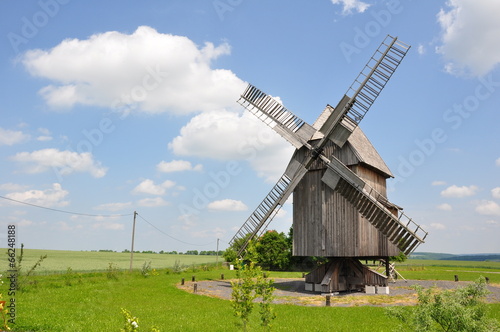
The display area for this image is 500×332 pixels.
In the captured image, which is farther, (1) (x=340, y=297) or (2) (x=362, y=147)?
(2) (x=362, y=147)

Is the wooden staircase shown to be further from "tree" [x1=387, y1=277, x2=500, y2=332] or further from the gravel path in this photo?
"tree" [x1=387, y1=277, x2=500, y2=332]

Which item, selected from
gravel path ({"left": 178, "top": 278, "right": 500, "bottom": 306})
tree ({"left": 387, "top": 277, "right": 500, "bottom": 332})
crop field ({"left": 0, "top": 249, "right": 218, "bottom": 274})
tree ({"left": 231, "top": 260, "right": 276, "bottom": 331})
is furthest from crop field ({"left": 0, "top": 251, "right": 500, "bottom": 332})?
crop field ({"left": 0, "top": 249, "right": 218, "bottom": 274})

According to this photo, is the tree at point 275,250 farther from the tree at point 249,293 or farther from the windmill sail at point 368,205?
the tree at point 249,293

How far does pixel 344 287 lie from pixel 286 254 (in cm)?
2251

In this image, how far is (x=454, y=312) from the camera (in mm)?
8312

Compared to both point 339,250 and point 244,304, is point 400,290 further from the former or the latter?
point 244,304

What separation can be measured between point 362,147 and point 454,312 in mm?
17505

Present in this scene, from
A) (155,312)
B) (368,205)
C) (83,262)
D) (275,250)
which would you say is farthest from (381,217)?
(83,262)

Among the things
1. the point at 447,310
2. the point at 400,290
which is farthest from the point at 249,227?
the point at 447,310

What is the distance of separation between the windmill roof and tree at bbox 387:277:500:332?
13719 mm

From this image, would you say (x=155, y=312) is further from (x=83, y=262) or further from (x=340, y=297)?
(x=83, y=262)

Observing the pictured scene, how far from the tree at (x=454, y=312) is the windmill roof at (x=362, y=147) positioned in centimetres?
1372

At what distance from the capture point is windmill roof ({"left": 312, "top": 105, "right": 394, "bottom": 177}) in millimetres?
22997

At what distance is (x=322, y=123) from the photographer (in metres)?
25.6
